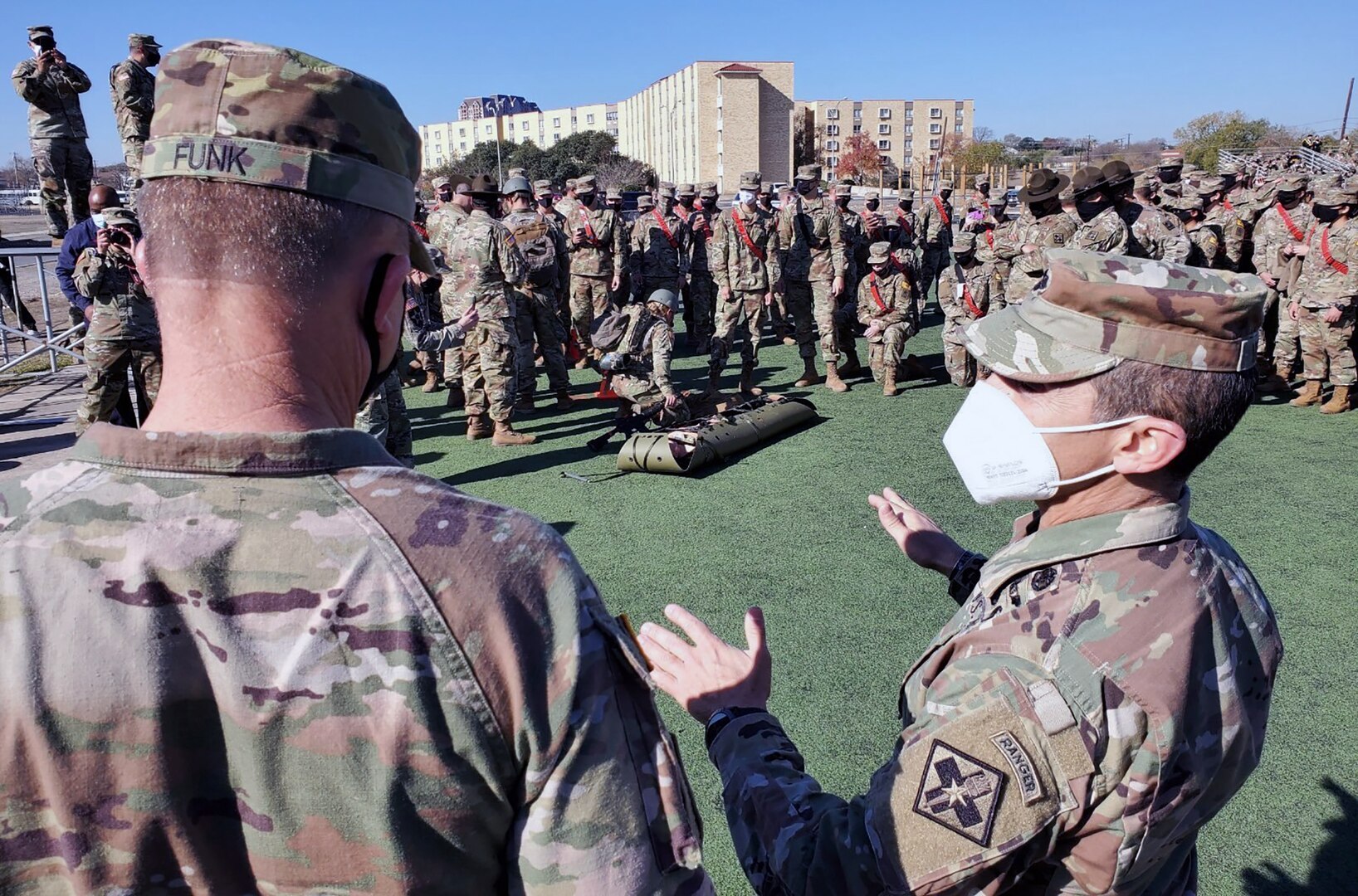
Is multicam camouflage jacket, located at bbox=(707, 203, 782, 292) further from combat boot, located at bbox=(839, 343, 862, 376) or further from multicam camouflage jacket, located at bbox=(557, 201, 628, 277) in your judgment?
multicam camouflage jacket, located at bbox=(557, 201, 628, 277)

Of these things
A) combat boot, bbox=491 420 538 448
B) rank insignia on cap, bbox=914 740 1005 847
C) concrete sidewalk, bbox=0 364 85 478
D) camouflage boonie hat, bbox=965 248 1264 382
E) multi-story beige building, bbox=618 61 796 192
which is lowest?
combat boot, bbox=491 420 538 448

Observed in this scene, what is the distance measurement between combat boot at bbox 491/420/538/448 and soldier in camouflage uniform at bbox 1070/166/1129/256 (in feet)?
16.4

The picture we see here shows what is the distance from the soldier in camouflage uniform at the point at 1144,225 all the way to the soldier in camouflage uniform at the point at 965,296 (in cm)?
139

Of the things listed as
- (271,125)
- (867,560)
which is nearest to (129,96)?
(867,560)

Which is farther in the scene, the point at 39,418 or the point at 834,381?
the point at 834,381

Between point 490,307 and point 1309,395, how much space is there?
7.70m

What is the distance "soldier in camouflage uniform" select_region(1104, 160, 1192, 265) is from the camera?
8.46 metres

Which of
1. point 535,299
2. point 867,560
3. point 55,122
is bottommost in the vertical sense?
point 867,560

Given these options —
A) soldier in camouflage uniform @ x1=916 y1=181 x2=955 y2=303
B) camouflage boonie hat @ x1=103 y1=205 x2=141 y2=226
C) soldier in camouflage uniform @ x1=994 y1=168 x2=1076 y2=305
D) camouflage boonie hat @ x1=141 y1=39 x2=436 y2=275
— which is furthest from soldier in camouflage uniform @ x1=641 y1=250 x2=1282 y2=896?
soldier in camouflage uniform @ x1=916 y1=181 x2=955 y2=303

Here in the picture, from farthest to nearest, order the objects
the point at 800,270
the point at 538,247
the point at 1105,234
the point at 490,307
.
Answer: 1. the point at 800,270
2. the point at 538,247
3. the point at 1105,234
4. the point at 490,307

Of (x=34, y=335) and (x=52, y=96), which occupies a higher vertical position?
(x=52, y=96)

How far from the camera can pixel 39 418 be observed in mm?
8914

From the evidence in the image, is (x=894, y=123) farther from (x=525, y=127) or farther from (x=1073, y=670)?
(x=1073, y=670)

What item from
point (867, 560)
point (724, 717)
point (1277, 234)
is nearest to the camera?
point (724, 717)
